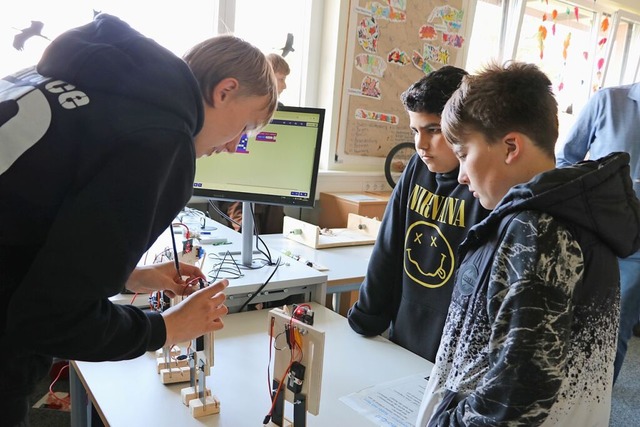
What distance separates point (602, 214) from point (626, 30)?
5226mm

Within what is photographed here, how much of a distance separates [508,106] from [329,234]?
1.53m

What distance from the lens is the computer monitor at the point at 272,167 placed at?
150 cm

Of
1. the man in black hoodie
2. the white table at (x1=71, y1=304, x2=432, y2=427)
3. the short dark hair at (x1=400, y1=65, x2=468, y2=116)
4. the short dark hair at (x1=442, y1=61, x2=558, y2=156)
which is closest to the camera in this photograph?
the man in black hoodie

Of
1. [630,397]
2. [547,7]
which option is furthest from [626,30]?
[630,397]

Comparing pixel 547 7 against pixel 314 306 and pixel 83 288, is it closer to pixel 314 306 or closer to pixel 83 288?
pixel 314 306

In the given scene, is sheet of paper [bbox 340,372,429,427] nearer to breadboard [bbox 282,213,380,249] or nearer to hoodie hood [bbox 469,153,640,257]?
hoodie hood [bbox 469,153,640,257]

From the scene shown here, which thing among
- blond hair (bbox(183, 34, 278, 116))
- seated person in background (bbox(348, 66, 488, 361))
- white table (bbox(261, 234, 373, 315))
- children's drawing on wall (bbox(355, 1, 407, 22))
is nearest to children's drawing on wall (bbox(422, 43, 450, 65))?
children's drawing on wall (bbox(355, 1, 407, 22))

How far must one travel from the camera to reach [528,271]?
0.67 meters

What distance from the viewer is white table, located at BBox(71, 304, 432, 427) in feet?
2.97

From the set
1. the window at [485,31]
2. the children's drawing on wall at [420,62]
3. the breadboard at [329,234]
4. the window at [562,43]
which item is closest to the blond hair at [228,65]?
the breadboard at [329,234]

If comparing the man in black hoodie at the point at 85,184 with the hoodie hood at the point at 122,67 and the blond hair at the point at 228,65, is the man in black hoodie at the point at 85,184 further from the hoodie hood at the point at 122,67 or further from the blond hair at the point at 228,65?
the blond hair at the point at 228,65

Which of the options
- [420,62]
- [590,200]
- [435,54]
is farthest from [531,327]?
[435,54]

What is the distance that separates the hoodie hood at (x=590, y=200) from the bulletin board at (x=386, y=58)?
8.25 ft

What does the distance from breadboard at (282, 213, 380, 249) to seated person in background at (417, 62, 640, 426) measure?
1.23 metres
